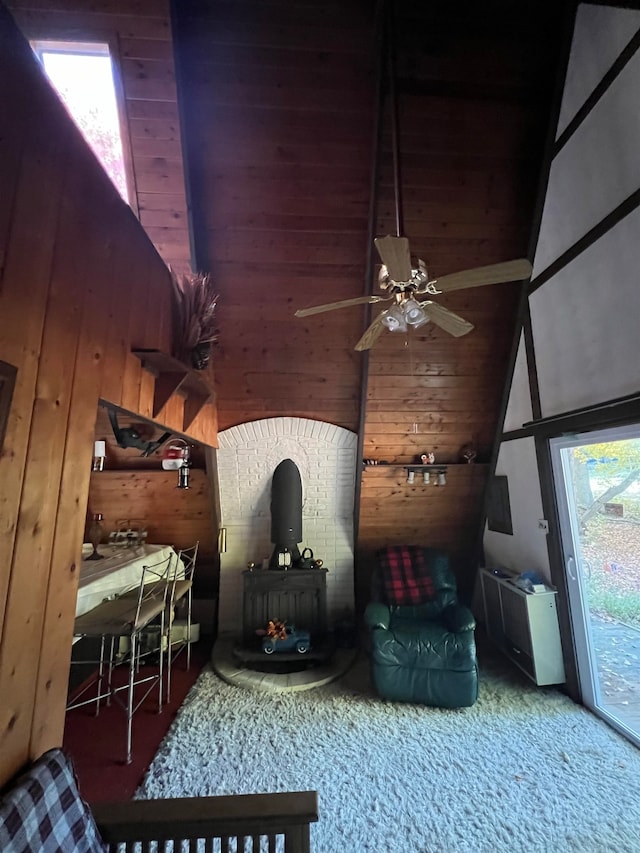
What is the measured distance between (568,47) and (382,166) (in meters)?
1.31

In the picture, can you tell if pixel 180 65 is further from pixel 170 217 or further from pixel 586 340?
pixel 586 340

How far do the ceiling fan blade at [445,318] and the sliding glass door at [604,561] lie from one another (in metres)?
1.32

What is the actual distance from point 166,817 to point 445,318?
7.28ft

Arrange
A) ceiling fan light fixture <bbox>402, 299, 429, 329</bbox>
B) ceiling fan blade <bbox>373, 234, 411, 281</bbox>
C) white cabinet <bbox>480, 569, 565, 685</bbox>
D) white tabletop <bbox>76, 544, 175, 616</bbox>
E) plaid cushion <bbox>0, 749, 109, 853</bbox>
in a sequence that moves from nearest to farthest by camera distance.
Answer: plaid cushion <bbox>0, 749, 109, 853</bbox> < ceiling fan blade <bbox>373, 234, 411, 281</bbox> < ceiling fan light fixture <bbox>402, 299, 429, 329</bbox> < white tabletop <bbox>76, 544, 175, 616</bbox> < white cabinet <bbox>480, 569, 565, 685</bbox>

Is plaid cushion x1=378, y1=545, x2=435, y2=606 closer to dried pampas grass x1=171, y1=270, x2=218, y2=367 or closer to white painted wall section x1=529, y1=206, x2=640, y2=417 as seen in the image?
white painted wall section x1=529, y1=206, x2=640, y2=417

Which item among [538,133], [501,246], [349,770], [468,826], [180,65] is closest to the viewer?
[468,826]

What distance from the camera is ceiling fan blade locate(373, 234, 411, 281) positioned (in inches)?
59.0

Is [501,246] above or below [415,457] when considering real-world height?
above

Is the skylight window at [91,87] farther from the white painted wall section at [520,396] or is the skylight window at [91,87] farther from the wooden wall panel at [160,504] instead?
the white painted wall section at [520,396]

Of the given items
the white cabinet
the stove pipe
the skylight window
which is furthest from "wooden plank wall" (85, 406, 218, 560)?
the white cabinet

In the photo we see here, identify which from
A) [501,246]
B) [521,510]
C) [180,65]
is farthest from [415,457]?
[180,65]

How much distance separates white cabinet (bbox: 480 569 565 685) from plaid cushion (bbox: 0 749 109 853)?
2968 mm

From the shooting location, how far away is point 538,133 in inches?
104

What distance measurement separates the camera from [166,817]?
3.68 ft
